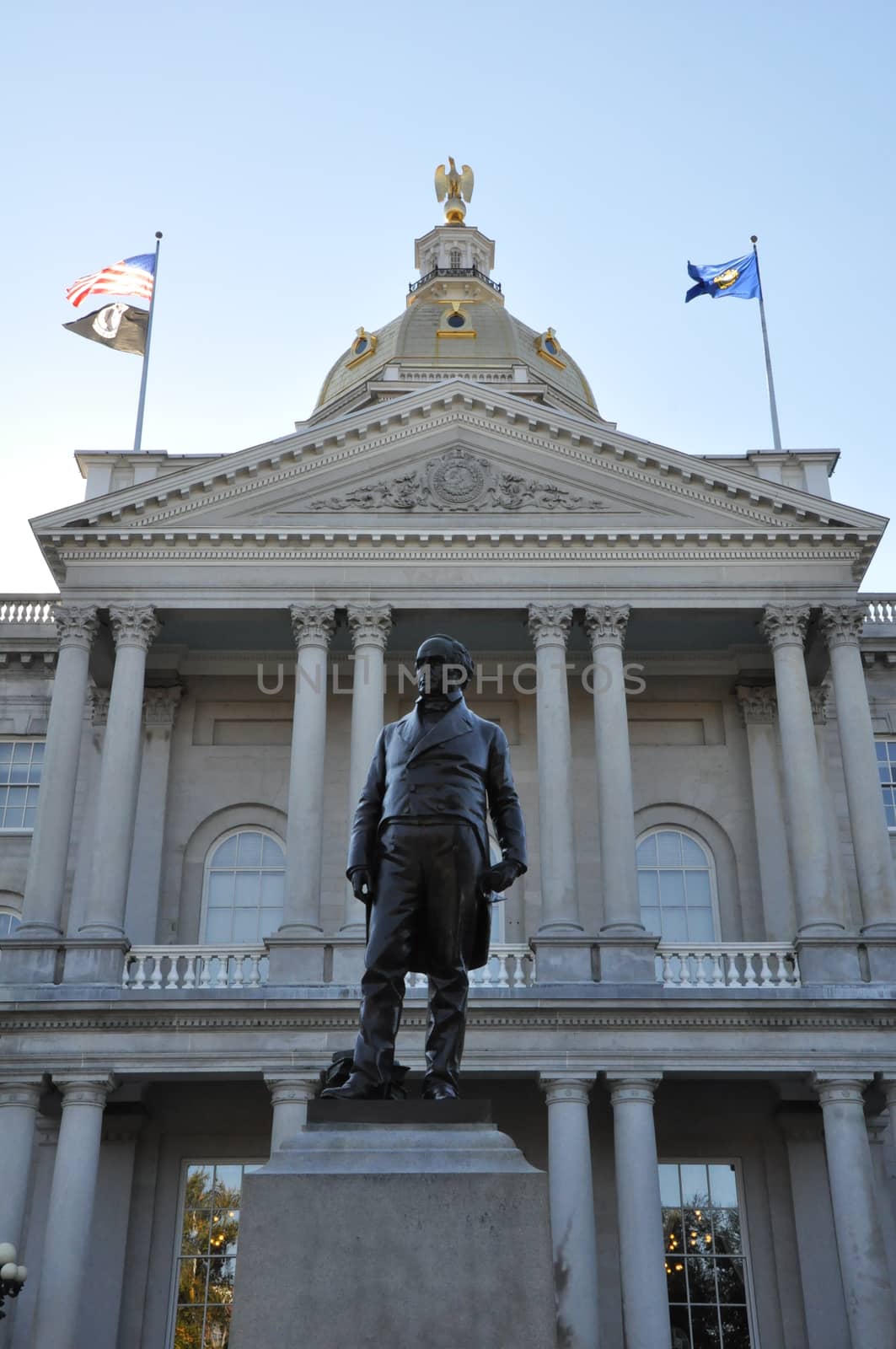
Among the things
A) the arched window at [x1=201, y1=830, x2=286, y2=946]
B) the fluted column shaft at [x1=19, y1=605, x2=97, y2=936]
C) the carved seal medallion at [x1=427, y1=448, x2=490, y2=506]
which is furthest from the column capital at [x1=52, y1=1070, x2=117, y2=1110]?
the carved seal medallion at [x1=427, y1=448, x2=490, y2=506]

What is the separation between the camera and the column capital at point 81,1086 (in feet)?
74.7

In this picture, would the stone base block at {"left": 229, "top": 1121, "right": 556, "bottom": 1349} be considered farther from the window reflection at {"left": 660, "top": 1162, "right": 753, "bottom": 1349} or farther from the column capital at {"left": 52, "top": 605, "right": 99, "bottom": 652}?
the column capital at {"left": 52, "top": 605, "right": 99, "bottom": 652}

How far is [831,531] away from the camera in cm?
2647

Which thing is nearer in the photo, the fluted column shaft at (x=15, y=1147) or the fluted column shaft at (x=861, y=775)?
the fluted column shaft at (x=15, y=1147)

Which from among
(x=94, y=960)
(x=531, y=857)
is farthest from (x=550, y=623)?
(x=94, y=960)

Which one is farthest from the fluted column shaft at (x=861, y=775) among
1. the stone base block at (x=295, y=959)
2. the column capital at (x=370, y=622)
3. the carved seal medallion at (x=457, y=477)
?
the stone base block at (x=295, y=959)

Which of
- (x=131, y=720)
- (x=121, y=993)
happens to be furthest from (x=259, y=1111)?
(x=131, y=720)

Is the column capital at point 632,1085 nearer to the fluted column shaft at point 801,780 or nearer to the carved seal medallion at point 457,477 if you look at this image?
the fluted column shaft at point 801,780

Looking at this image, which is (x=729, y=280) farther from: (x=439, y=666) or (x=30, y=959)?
(x=439, y=666)

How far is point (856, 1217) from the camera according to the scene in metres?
21.6

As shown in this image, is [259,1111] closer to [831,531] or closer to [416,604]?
[416,604]

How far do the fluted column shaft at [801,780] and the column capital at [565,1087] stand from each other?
14.0ft

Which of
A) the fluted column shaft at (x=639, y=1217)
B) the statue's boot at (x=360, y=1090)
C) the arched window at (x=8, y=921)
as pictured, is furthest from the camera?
the arched window at (x=8, y=921)

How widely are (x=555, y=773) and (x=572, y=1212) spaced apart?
269 inches
